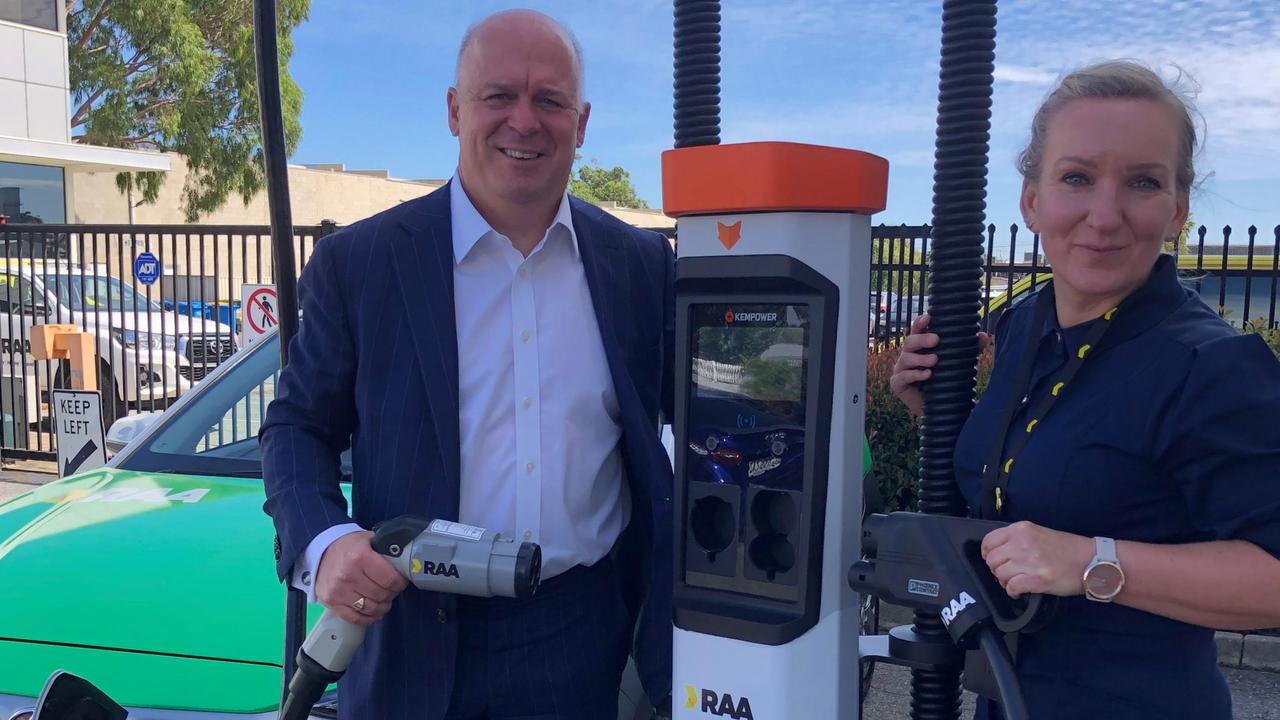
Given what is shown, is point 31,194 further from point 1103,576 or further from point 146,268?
point 1103,576

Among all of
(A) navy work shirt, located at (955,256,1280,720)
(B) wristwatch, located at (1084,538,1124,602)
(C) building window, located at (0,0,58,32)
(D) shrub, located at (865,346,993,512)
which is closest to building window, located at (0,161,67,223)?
(C) building window, located at (0,0,58,32)

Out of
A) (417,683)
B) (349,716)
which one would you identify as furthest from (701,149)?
(349,716)

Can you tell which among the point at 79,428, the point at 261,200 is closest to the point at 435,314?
the point at 79,428

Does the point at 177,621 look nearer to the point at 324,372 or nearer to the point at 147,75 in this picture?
the point at 324,372

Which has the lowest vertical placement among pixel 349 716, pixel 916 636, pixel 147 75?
pixel 349 716

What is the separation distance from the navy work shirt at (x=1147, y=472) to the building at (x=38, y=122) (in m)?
21.6

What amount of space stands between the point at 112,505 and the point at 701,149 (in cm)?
238

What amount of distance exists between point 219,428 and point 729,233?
261 centimetres

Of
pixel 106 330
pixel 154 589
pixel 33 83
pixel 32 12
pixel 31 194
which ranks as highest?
pixel 32 12

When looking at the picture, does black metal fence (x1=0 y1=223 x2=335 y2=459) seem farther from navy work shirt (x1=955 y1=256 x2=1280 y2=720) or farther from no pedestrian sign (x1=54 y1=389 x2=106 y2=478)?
navy work shirt (x1=955 y1=256 x2=1280 y2=720)

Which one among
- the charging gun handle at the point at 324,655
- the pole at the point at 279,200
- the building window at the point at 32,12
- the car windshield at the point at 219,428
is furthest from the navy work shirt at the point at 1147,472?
the building window at the point at 32,12

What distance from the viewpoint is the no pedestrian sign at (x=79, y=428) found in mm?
5770

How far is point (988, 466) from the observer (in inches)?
64.7

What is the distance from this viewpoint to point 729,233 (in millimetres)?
1606
